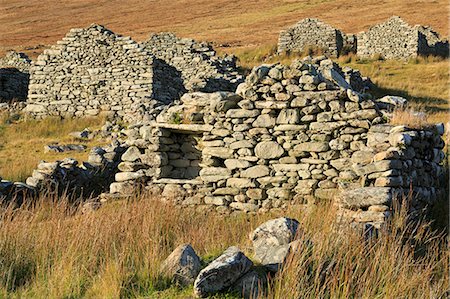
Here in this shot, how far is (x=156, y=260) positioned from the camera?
509cm

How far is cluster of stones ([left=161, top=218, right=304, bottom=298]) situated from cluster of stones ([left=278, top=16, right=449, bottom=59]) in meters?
26.5

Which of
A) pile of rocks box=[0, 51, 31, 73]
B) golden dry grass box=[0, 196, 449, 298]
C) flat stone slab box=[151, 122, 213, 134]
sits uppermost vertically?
pile of rocks box=[0, 51, 31, 73]

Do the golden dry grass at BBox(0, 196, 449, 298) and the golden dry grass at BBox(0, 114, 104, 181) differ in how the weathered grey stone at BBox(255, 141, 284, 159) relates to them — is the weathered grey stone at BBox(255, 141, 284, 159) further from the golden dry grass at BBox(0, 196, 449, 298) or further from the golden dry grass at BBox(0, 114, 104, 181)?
the golden dry grass at BBox(0, 114, 104, 181)

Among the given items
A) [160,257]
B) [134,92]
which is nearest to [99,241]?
[160,257]

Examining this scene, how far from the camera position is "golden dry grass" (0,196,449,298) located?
458cm

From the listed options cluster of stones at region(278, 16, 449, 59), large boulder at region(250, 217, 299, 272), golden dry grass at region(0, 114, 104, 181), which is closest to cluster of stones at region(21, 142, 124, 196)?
golden dry grass at region(0, 114, 104, 181)

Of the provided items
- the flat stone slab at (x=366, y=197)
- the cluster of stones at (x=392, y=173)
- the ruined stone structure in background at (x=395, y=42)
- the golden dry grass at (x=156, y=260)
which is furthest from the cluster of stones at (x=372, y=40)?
the golden dry grass at (x=156, y=260)

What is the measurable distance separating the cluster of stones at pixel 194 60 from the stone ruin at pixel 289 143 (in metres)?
10.9

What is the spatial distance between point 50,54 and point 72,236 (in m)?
17.1

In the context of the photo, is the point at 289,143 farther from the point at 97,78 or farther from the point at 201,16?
the point at 201,16

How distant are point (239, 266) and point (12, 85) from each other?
23359 millimetres

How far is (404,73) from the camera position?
2592 centimetres

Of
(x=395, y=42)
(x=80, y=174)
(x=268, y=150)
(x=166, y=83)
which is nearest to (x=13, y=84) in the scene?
(x=166, y=83)

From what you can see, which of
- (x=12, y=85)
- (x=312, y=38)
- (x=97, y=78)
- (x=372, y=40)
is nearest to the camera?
(x=97, y=78)
